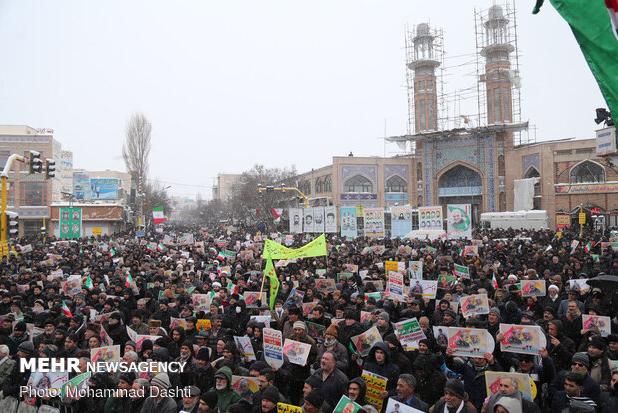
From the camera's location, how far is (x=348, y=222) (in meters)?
27.5

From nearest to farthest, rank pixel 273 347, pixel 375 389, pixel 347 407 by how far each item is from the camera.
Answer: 1. pixel 347 407
2. pixel 375 389
3. pixel 273 347

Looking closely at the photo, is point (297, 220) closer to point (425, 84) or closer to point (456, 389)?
point (456, 389)

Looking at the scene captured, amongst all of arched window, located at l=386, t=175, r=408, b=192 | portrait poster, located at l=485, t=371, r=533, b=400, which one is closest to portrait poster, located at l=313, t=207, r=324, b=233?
portrait poster, located at l=485, t=371, r=533, b=400

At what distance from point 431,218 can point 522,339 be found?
67.6ft

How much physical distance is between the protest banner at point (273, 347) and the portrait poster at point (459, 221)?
1894 centimetres

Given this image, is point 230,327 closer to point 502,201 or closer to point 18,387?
point 18,387

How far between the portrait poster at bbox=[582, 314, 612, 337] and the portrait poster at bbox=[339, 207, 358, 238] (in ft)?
66.3

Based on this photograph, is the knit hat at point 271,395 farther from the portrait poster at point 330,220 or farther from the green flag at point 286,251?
the portrait poster at point 330,220

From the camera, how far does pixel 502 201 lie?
50.3 metres

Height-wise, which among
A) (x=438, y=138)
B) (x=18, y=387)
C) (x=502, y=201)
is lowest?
(x=18, y=387)

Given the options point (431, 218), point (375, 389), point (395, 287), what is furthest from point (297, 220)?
point (375, 389)

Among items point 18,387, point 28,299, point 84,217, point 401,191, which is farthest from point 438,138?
point 18,387

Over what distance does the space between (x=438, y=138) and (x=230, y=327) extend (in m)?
48.0

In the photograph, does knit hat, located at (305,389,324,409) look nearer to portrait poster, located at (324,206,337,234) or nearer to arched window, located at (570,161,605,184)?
portrait poster, located at (324,206,337,234)
